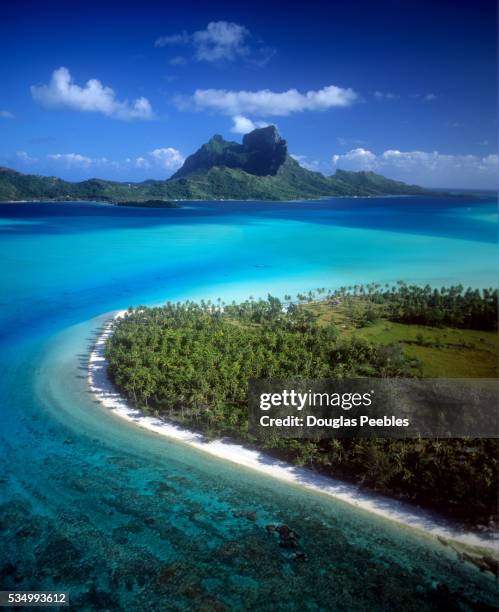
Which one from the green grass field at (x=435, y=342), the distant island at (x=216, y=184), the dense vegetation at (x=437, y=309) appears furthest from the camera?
the distant island at (x=216, y=184)

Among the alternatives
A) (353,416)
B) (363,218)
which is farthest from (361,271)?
(363,218)

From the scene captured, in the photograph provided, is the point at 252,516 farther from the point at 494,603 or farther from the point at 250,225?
the point at 250,225

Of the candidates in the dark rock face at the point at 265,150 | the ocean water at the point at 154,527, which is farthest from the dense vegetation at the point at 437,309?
the dark rock face at the point at 265,150

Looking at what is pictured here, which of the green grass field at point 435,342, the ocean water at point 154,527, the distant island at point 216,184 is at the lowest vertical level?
the ocean water at point 154,527

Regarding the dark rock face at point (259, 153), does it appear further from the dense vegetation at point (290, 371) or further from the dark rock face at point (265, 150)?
the dense vegetation at point (290, 371)

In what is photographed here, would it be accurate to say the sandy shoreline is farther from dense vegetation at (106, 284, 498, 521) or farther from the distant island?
the distant island
